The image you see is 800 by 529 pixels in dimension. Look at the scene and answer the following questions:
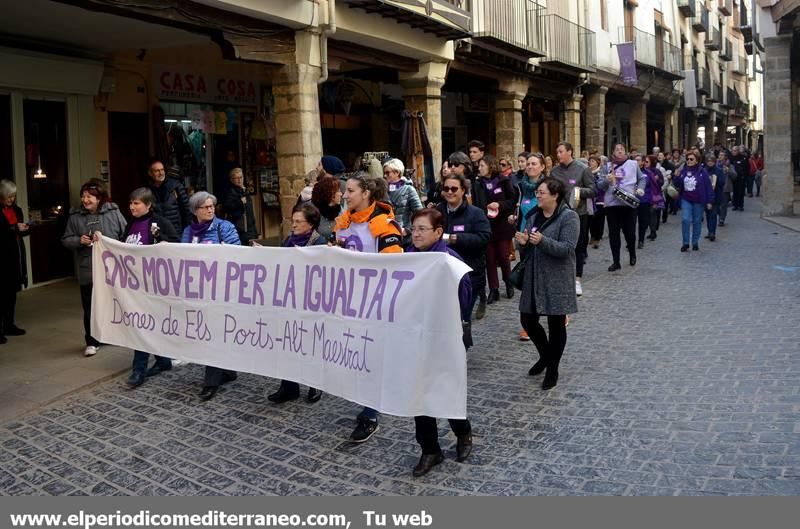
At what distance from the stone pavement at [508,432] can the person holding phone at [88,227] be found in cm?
107

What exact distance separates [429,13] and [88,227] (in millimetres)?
7797

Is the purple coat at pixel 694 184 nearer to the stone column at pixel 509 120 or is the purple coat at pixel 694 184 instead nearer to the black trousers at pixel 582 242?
the black trousers at pixel 582 242

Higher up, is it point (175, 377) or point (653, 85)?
point (653, 85)

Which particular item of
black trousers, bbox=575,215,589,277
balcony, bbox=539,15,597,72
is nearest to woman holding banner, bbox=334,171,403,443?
black trousers, bbox=575,215,589,277

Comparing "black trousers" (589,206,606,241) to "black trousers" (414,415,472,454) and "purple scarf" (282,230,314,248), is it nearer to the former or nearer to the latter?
"purple scarf" (282,230,314,248)

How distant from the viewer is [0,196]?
8.68m

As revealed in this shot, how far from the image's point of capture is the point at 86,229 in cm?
759

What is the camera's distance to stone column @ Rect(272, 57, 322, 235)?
Answer: 11.5 metres

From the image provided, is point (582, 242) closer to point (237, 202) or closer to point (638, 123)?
point (237, 202)

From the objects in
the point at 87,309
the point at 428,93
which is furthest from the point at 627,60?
the point at 87,309

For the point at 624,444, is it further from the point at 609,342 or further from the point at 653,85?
the point at 653,85

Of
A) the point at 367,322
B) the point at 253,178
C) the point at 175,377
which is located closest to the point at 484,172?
the point at 175,377

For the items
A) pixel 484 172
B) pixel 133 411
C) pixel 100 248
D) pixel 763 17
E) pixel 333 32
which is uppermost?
pixel 763 17

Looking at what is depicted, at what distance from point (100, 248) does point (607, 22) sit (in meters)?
23.6
